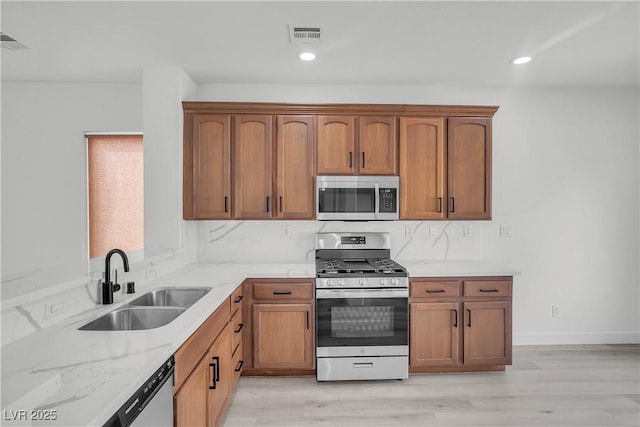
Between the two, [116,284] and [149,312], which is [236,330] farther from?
[116,284]

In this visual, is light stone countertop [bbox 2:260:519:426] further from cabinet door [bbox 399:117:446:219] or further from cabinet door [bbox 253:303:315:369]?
cabinet door [bbox 399:117:446:219]

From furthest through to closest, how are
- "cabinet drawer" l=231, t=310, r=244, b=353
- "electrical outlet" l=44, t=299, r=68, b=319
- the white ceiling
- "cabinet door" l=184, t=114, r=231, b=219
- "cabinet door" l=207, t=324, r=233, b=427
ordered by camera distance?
1. "cabinet door" l=184, t=114, r=231, b=219
2. "cabinet drawer" l=231, t=310, r=244, b=353
3. the white ceiling
4. "cabinet door" l=207, t=324, r=233, b=427
5. "electrical outlet" l=44, t=299, r=68, b=319

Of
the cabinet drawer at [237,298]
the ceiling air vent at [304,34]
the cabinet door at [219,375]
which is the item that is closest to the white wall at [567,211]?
the ceiling air vent at [304,34]

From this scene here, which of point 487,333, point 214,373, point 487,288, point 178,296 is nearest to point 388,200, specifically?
point 487,288

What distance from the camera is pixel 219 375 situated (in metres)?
2.16

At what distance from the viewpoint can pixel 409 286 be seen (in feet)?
9.98

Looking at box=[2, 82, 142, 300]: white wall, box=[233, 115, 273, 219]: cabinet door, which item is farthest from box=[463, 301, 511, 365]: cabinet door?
box=[2, 82, 142, 300]: white wall

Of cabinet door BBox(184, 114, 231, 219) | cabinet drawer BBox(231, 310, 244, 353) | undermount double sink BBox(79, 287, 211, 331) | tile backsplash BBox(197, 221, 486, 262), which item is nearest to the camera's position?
undermount double sink BBox(79, 287, 211, 331)

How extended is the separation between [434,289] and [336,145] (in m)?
1.45

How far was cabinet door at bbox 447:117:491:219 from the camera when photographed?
131 inches

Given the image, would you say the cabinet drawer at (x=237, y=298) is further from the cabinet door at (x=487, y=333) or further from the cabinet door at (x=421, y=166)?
the cabinet door at (x=487, y=333)

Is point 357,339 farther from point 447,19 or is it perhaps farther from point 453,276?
→ point 447,19

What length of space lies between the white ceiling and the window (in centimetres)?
62

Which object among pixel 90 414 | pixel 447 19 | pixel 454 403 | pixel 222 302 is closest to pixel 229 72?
pixel 447 19
